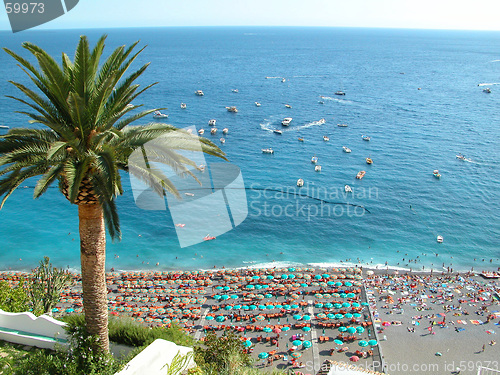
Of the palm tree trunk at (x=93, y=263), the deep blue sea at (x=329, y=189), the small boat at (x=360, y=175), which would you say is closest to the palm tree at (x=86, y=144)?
the palm tree trunk at (x=93, y=263)

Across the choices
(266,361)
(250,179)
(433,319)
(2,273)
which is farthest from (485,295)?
(2,273)

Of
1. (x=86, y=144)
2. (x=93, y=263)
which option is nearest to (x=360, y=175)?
(x=93, y=263)

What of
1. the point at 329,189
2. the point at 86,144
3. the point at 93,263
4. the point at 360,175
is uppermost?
the point at 86,144

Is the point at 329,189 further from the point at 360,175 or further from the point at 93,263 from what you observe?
the point at 93,263

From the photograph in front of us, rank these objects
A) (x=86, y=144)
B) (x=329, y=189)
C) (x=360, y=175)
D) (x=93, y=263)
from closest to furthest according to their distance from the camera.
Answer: (x=86, y=144)
(x=93, y=263)
(x=329, y=189)
(x=360, y=175)

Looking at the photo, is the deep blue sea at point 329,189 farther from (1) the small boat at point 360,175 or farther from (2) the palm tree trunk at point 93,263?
(2) the palm tree trunk at point 93,263

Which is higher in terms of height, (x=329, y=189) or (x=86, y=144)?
(x=86, y=144)

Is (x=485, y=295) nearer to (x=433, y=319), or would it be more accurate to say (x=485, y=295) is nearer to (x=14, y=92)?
(x=433, y=319)

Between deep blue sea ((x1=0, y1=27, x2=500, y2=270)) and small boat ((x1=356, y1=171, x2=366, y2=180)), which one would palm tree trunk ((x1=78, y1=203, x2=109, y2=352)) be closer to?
deep blue sea ((x1=0, y1=27, x2=500, y2=270))
